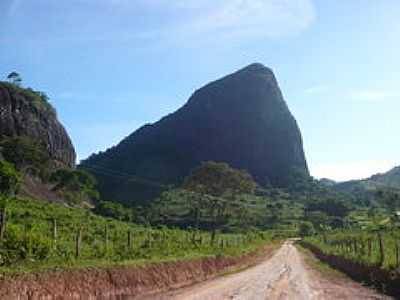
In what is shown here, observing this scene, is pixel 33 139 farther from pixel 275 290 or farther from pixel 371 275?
pixel 275 290

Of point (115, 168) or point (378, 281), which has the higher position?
point (115, 168)

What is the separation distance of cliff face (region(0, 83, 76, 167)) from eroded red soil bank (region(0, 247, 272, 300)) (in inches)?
2524

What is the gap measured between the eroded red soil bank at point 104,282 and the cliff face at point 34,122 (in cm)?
A: 6412

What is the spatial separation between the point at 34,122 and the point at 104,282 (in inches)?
3105

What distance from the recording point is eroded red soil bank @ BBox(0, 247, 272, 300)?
46.5 ft

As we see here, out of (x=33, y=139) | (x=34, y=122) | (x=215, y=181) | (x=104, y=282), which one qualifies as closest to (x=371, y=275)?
(x=104, y=282)

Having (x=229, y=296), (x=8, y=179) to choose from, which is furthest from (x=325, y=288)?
(x=8, y=179)

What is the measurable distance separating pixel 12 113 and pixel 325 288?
2854 inches

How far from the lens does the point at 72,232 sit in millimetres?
35688

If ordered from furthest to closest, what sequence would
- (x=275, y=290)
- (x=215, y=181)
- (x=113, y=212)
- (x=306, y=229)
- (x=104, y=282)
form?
1. (x=306, y=229)
2. (x=113, y=212)
3. (x=215, y=181)
4. (x=275, y=290)
5. (x=104, y=282)

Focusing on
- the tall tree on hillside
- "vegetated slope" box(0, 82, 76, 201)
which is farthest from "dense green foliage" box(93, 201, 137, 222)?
the tall tree on hillside

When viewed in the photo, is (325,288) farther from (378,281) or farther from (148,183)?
(148,183)

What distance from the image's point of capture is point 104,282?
714 inches

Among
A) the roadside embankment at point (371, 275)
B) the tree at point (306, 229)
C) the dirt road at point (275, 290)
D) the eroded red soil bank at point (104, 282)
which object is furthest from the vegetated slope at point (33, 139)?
the dirt road at point (275, 290)
